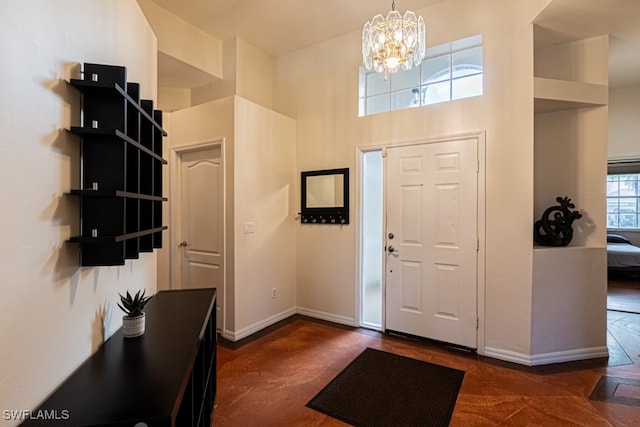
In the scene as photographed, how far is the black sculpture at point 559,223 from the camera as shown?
2.89 metres

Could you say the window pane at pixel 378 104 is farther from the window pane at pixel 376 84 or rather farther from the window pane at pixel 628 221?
the window pane at pixel 628 221

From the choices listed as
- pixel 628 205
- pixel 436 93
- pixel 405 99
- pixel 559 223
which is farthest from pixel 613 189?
pixel 405 99

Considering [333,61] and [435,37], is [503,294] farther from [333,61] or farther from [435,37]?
[333,61]

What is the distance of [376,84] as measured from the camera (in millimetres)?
3617

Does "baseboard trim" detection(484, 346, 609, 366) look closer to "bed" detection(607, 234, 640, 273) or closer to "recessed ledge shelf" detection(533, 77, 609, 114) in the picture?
"recessed ledge shelf" detection(533, 77, 609, 114)

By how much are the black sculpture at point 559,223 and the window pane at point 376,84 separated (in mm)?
2069

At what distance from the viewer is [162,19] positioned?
10.7 feet

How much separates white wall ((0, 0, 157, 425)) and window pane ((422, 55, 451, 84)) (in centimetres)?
284

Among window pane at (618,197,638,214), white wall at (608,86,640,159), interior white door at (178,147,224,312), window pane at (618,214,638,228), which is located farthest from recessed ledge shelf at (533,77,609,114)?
window pane at (618,214,638,228)

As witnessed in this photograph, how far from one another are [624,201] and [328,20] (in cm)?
758

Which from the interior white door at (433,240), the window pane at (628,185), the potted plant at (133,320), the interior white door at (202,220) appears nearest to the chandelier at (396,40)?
the interior white door at (433,240)

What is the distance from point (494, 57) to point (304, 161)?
2242 millimetres

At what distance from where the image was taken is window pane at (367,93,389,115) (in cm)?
353

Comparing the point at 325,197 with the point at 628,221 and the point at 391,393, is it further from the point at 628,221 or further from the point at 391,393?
the point at 628,221
